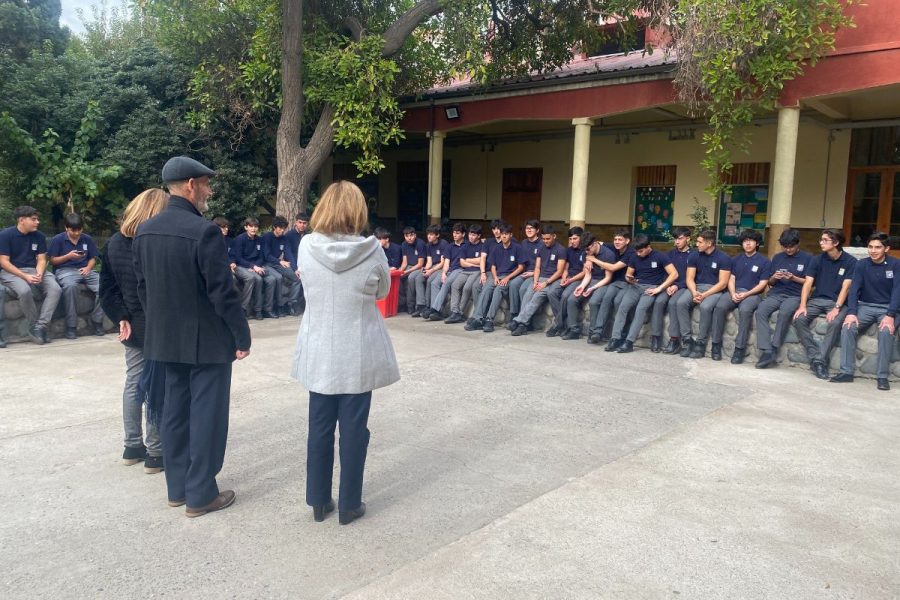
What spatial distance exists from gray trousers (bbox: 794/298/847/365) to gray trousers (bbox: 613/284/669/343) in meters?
1.51

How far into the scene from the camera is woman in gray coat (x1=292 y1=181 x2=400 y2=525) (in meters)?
3.53

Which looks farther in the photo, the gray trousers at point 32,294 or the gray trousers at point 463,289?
the gray trousers at point 463,289

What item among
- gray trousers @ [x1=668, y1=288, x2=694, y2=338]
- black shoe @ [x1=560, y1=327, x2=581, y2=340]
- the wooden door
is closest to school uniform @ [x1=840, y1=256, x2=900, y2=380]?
gray trousers @ [x1=668, y1=288, x2=694, y2=338]

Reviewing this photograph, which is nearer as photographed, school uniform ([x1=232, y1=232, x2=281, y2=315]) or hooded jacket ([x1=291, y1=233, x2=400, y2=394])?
hooded jacket ([x1=291, y1=233, x2=400, y2=394])

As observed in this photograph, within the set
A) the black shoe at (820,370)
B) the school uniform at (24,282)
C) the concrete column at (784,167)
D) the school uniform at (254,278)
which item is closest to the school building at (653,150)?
the concrete column at (784,167)

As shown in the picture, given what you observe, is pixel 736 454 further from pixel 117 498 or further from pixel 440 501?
pixel 117 498

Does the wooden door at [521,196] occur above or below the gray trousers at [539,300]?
above

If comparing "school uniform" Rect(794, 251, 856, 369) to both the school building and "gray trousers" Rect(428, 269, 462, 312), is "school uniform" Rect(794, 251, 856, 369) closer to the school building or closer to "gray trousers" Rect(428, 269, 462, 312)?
the school building

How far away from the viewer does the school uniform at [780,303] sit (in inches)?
307

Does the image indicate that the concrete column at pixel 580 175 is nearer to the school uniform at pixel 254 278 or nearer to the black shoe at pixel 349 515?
the school uniform at pixel 254 278

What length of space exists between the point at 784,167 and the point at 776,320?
159 inches

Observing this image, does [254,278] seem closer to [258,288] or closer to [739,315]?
[258,288]

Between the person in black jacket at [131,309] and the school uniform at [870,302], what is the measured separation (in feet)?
21.5

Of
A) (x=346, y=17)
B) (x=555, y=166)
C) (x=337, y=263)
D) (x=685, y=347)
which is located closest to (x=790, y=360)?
(x=685, y=347)
